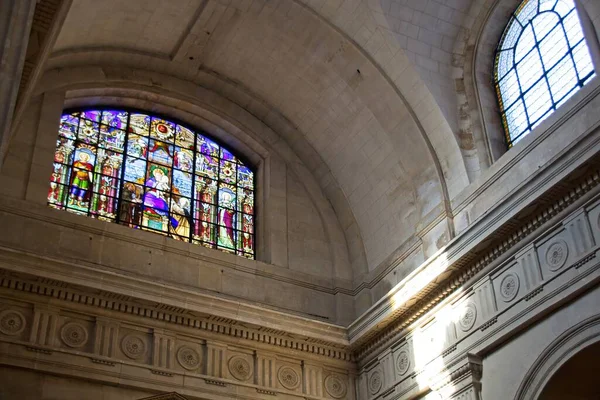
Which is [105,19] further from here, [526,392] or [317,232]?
[526,392]

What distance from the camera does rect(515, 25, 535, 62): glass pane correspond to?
13648 millimetres

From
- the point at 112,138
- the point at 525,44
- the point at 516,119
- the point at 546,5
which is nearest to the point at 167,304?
the point at 112,138

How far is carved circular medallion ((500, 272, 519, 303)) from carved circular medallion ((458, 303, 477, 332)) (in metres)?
0.60

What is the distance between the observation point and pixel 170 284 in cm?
1344

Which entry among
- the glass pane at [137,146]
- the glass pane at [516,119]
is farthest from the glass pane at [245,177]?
the glass pane at [516,119]

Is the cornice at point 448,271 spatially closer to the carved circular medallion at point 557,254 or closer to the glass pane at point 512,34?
the carved circular medallion at point 557,254

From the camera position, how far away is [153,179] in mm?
15133

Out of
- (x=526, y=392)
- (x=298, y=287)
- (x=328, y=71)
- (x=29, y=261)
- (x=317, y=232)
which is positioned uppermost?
(x=328, y=71)

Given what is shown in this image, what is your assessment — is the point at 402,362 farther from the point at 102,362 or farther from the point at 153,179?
the point at 153,179

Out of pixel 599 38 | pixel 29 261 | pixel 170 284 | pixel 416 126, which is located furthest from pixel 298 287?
pixel 599 38

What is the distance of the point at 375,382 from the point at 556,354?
12.5ft

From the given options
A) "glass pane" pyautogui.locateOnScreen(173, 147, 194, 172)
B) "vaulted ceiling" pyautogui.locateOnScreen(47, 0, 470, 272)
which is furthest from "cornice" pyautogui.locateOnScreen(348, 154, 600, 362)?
"glass pane" pyautogui.locateOnScreen(173, 147, 194, 172)

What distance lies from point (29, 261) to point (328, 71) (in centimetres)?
595

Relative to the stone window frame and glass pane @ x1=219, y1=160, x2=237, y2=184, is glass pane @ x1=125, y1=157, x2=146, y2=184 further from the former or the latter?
the stone window frame
